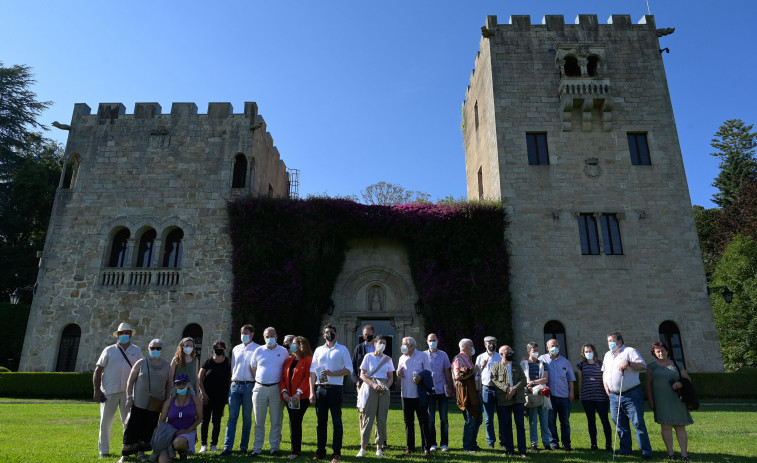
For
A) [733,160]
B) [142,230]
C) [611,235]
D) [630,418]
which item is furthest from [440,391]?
[733,160]

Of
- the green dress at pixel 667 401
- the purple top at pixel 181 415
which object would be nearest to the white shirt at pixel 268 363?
the purple top at pixel 181 415

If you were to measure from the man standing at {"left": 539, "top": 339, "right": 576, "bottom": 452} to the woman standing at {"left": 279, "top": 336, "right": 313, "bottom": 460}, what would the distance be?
14.0 feet

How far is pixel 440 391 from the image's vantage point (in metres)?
8.07

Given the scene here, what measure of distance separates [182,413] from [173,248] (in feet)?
42.7

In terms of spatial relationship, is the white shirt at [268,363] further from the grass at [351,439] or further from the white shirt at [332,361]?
the grass at [351,439]

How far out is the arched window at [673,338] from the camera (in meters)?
16.8

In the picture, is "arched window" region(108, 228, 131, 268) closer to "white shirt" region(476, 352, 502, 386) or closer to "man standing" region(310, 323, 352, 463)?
"man standing" region(310, 323, 352, 463)

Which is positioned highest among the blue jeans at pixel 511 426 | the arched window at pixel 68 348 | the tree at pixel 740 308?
the tree at pixel 740 308

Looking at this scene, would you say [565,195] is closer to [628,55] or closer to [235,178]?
[628,55]

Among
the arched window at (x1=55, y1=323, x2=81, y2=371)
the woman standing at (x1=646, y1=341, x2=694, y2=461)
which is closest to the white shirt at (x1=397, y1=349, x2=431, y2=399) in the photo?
the woman standing at (x1=646, y1=341, x2=694, y2=461)

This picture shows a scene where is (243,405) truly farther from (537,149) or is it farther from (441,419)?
(537,149)

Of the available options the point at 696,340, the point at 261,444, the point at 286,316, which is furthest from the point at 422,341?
the point at 261,444

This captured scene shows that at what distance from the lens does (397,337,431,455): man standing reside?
7.42 meters

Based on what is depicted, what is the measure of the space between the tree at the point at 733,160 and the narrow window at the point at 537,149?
79.7 ft
